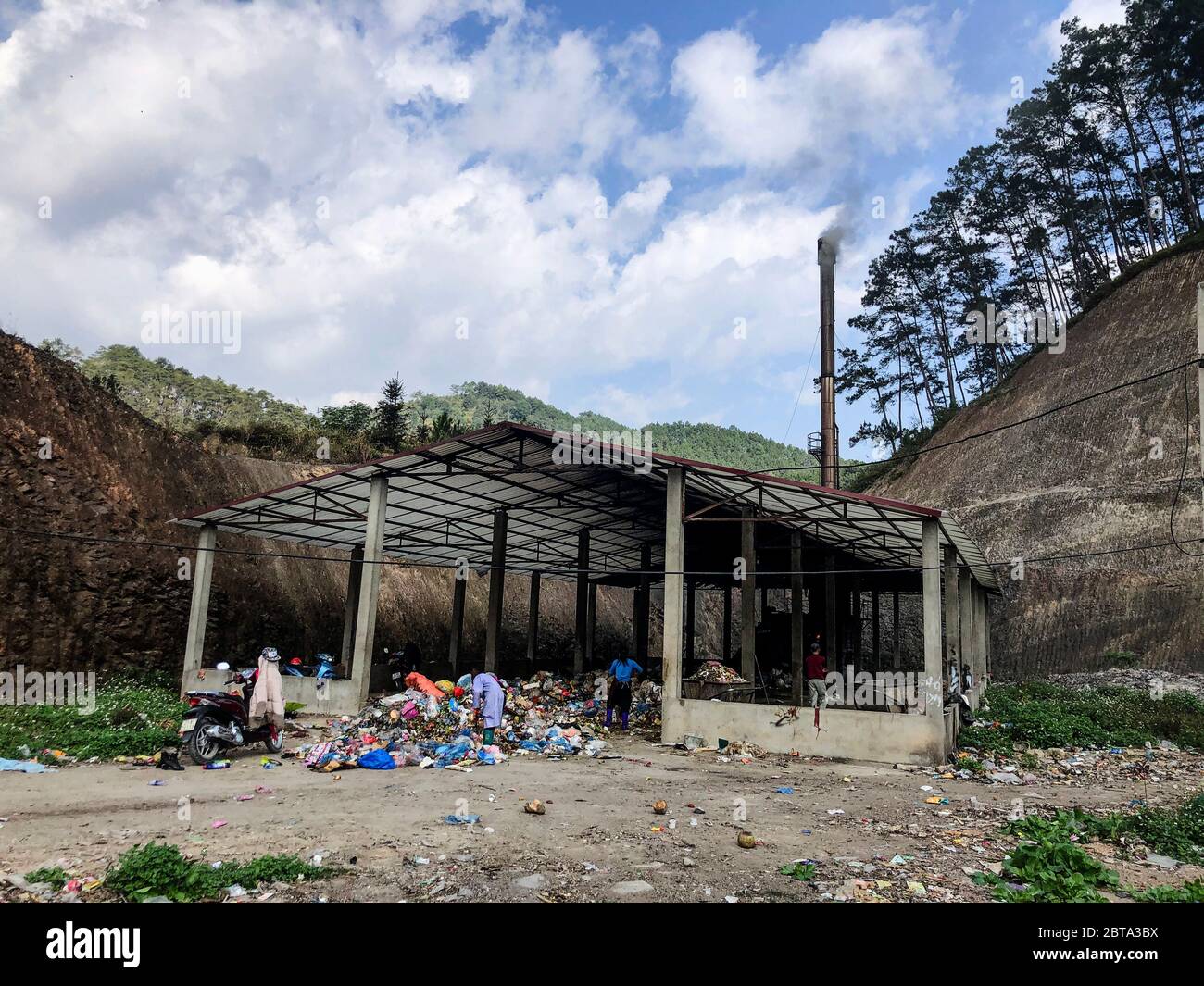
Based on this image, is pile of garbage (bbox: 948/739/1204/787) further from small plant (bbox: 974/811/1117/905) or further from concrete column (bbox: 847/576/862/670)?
concrete column (bbox: 847/576/862/670)

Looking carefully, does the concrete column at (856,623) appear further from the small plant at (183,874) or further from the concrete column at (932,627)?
the small plant at (183,874)

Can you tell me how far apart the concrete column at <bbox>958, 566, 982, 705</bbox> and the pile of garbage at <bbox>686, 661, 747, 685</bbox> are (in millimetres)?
6597

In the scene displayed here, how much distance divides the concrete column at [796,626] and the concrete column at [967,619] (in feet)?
16.8

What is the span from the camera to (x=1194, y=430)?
24.0 metres

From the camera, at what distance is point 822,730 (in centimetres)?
1145

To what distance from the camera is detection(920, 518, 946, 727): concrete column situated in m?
11.0

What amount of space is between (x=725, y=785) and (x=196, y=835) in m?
5.73

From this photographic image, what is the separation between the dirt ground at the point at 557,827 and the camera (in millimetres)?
5035

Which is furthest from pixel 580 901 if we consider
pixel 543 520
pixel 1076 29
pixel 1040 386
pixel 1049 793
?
pixel 1076 29

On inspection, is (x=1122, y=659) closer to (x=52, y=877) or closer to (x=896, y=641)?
(x=896, y=641)

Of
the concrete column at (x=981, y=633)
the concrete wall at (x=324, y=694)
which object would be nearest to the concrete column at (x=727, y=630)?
the concrete column at (x=981, y=633)

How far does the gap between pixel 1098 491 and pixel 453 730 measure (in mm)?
22882

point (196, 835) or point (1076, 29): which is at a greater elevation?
point (1076, 29)
